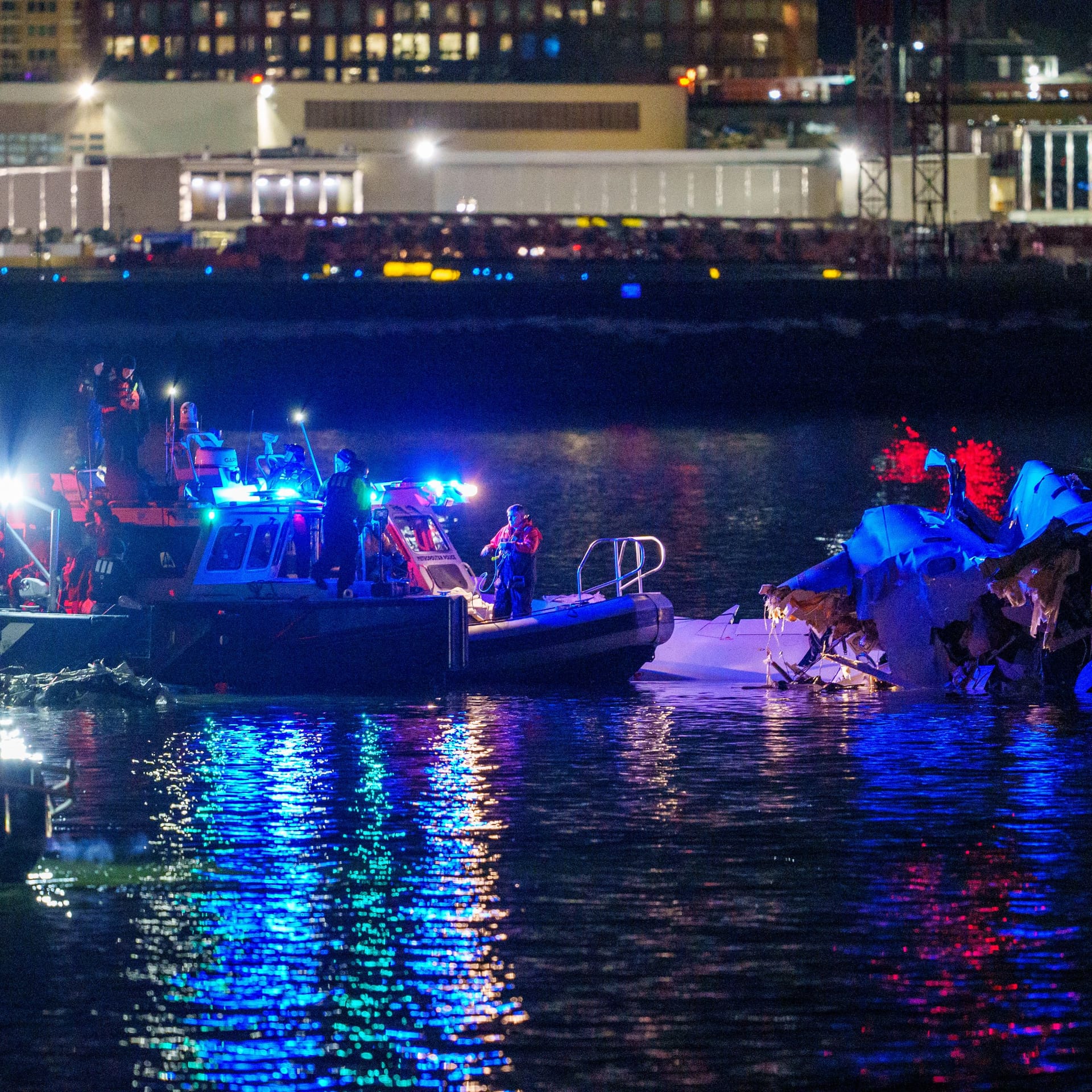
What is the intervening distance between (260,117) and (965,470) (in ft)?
240

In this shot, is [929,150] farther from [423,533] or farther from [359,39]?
[423,533]

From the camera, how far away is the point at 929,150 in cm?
9694

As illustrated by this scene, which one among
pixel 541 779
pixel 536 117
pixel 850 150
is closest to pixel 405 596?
pixel 541 779

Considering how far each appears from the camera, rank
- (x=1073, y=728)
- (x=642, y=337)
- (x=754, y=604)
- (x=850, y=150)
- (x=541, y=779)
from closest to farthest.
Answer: (x=541, y=779) → (x=1073, y=728) → (x=754, y=604) → (x=642, y=337) → (x=850, y=150)

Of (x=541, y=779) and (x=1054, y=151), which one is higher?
(x=1054, y=151)

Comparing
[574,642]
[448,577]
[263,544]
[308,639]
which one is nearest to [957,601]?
[574,642]

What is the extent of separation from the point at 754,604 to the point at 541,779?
12.5m

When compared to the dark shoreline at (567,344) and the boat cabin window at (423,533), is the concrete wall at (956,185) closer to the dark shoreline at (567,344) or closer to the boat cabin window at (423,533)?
the dark shoreline at (567,344)

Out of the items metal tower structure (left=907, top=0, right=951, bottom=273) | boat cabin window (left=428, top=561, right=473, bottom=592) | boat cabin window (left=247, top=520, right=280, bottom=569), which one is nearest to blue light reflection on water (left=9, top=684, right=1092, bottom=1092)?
boat cabin window (left=247, top=520, right=280, bottom=569)

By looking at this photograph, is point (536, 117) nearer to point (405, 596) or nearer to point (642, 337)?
point (642, 337)

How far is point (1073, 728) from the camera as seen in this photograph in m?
21.6

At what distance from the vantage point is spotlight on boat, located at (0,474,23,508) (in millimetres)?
23375

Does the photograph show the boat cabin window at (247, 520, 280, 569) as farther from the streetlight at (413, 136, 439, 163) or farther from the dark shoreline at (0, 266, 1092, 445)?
the streetlight at (413, 136, 439, 163)

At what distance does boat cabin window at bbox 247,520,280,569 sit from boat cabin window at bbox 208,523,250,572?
0.09 metres
